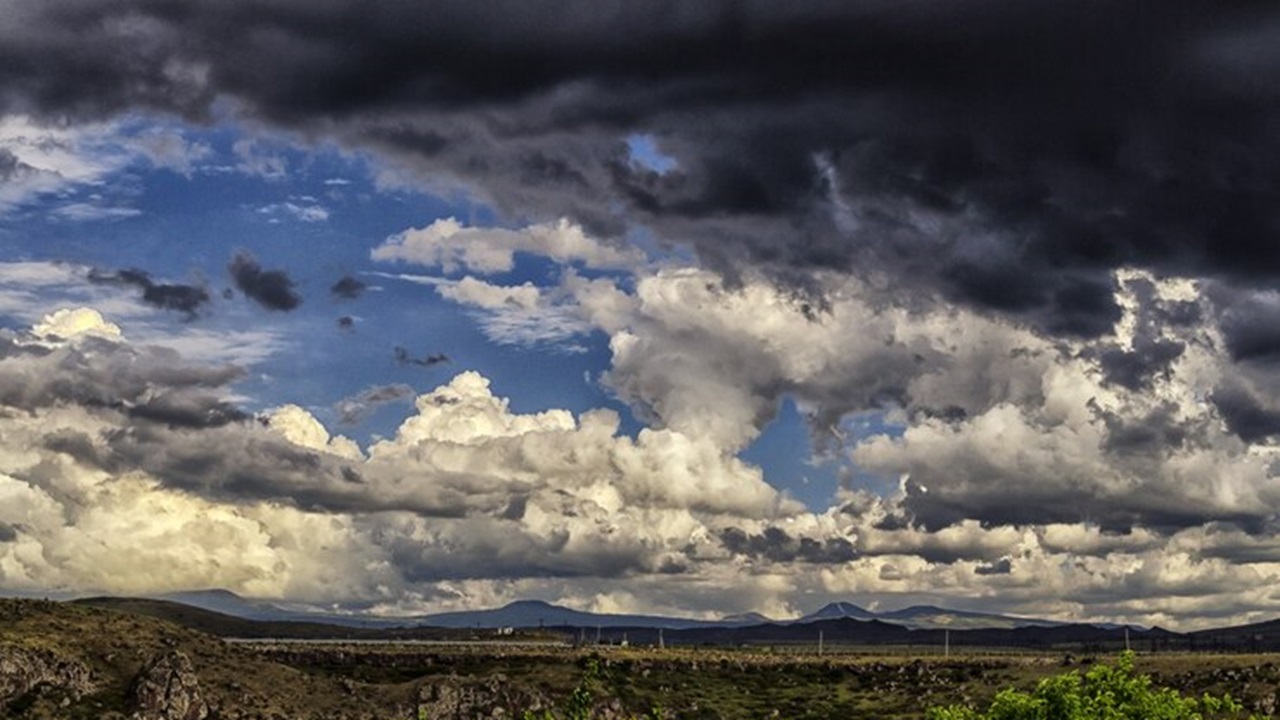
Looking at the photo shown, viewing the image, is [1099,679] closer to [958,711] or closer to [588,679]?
[958,711]

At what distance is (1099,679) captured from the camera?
2847 inches

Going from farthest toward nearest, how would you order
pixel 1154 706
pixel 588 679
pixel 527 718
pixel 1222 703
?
pixel 1222 703 → pixel 1154 706 → pixel 527 718 → pixel 588 679

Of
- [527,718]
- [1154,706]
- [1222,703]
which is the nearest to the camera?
[527,718]

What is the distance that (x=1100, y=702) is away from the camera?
69.6m

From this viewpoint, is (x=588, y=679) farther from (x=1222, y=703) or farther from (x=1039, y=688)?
(x=1222, y=703)

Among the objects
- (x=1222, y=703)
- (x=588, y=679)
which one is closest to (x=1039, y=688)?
(x=1222, y=703)

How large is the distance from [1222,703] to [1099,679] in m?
8.48

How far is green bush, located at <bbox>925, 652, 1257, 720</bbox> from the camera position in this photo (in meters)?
69.0

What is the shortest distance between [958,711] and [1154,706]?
38.6 feet

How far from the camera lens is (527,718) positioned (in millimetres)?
51938

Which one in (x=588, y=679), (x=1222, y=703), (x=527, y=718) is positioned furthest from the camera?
(x=1222, y=703)

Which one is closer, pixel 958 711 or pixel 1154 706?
pixel 1154 706

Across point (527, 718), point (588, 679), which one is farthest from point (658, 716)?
point (588, 679)

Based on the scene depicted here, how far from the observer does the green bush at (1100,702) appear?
69.0 m
